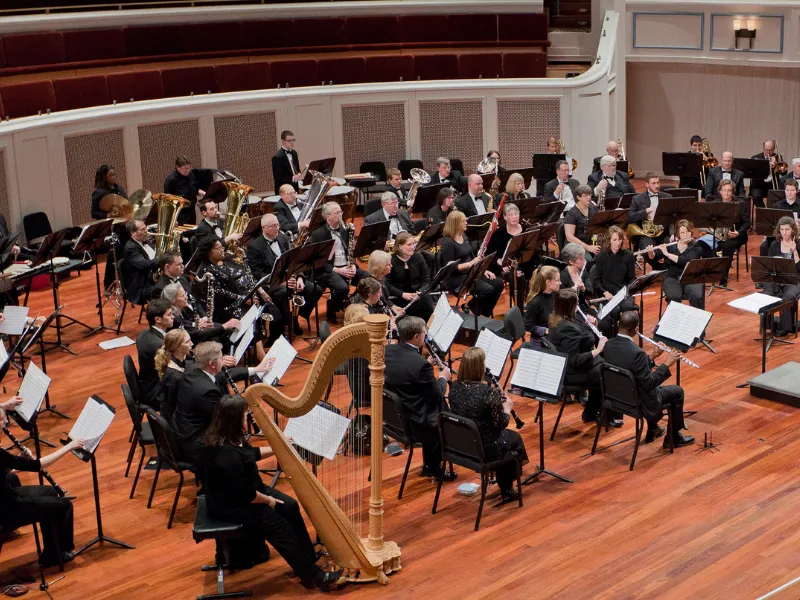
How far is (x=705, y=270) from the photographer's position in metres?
8.55

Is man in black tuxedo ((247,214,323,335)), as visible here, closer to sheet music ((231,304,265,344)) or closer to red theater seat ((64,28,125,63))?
sheet music ((231,304,265,344))

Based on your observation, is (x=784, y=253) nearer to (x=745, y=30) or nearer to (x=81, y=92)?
(x=745, y=30)

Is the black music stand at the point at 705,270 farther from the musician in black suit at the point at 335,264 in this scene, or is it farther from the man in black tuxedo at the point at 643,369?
the musician in black suit at the point at 335,264

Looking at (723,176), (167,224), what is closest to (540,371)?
(167,224)

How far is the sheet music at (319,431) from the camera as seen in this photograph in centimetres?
555

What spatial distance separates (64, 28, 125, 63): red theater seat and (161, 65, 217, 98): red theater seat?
0.77 m

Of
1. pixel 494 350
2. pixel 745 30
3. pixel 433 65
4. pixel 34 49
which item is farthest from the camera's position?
pixel 433 65

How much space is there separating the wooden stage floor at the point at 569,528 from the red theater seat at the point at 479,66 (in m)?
8.32

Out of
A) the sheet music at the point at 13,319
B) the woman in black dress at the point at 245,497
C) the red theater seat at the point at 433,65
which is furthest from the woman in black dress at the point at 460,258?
the red theater seat at the point at 433,65

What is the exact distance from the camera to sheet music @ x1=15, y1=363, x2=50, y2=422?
5820 millimetres

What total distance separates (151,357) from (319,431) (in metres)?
1.80

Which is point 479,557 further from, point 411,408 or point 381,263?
point 381,263

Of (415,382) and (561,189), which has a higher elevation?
(561,189)

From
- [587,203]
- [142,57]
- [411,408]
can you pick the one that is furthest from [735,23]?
[411,408]
